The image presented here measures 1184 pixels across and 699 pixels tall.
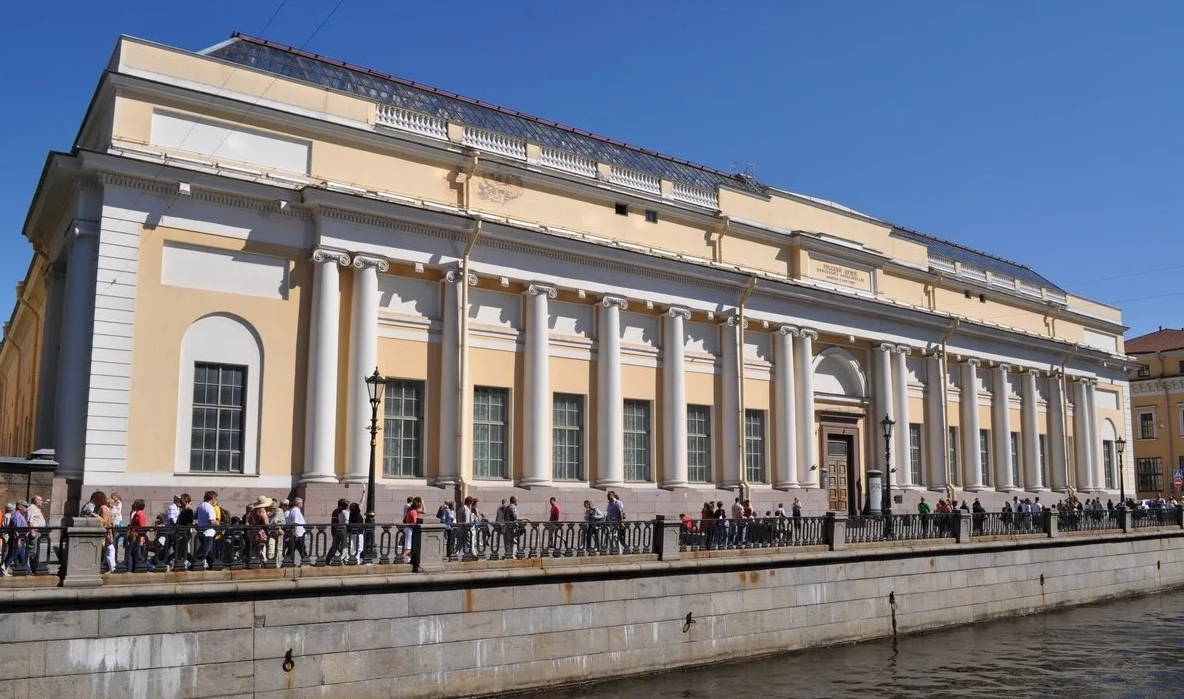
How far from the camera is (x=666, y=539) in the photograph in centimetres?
1897

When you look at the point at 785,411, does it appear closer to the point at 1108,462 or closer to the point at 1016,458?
the point at 1016,458

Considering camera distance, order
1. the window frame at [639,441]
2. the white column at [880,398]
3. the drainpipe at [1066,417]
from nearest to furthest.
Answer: the window frame at [639,441] → the white column at [880,398] → the drainpipe at [1066,417]

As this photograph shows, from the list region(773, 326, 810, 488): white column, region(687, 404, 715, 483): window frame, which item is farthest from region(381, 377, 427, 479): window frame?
region(773, 326, 810, 488): white column

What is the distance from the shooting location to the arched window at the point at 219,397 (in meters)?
19.6

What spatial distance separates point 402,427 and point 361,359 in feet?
6.36

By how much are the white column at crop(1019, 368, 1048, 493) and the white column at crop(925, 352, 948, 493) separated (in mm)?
6489

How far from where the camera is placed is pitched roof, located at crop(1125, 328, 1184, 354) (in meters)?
63.4

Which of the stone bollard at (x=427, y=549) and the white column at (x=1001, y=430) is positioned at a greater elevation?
the white column at (x=1001, y=430)

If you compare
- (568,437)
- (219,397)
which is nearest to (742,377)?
(568,437)

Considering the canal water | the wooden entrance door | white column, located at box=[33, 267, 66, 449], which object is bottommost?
the canal water

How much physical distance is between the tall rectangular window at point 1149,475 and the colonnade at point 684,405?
72.9 feet

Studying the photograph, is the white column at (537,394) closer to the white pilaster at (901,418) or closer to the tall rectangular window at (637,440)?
the tall rectangular window at (637,440)

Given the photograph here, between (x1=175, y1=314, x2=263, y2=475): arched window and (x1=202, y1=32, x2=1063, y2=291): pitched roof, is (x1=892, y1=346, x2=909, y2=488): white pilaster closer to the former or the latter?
(x1=202, y1=32, x2=1063, y2=291): pitched roof

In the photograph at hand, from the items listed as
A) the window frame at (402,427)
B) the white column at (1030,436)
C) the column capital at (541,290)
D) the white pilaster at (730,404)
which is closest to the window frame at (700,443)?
the white pilaster at (730,404)
